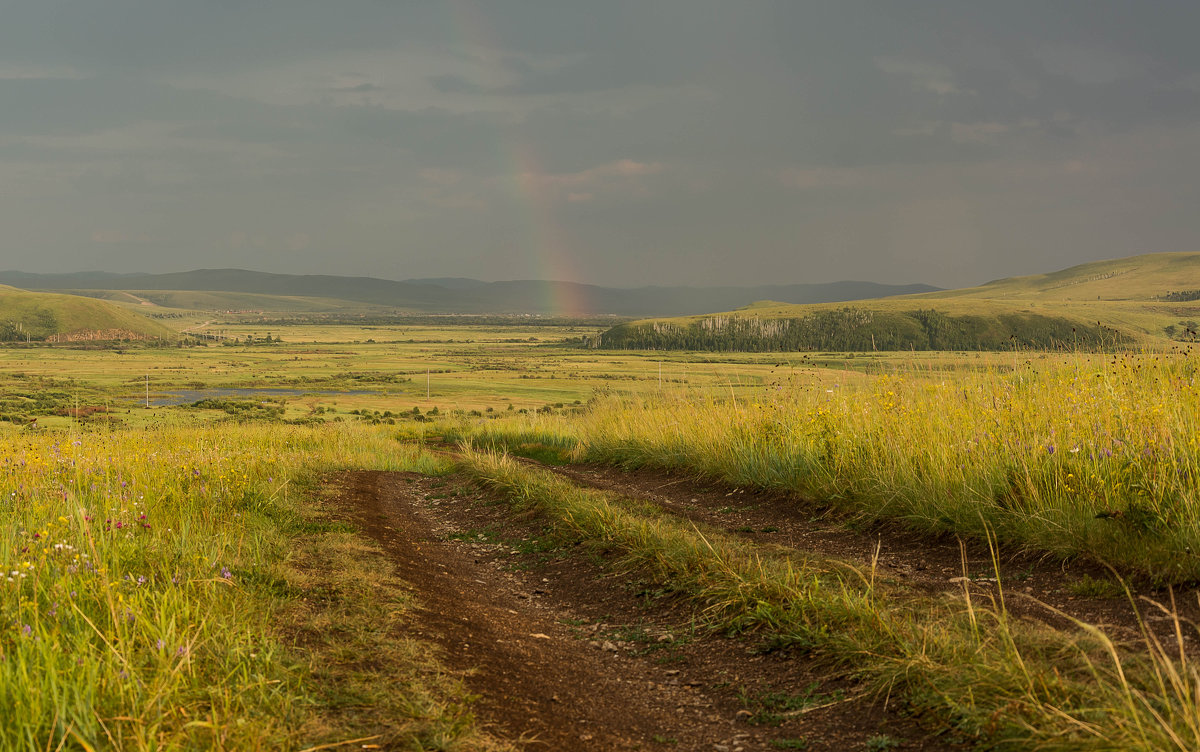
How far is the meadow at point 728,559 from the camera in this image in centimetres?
374

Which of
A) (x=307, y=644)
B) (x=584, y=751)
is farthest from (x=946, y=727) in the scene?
(x=307, y=644)

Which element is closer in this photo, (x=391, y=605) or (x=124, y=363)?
(x=391, y=605)

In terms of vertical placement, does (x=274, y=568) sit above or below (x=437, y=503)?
above

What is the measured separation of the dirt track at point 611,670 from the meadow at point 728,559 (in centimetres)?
25

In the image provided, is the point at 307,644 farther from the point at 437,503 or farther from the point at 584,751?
the point at 437,503

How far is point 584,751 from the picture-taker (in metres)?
4.04

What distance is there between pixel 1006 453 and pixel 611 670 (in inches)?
201

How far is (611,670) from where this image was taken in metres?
5.51

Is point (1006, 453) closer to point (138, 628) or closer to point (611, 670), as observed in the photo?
point (611, 670)

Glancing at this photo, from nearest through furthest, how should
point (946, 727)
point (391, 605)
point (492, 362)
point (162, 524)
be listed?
point (946, 727), point (391, 605), point (162, 524), point (492, 362)

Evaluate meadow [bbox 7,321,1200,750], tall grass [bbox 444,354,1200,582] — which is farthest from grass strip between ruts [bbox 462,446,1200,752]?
tall grass [bbox 444,354,1200,582]

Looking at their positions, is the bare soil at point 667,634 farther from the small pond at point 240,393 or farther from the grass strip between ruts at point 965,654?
the small pond at point 240,393

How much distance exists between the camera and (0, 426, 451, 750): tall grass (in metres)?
3.51

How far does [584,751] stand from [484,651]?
1629 mm
